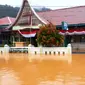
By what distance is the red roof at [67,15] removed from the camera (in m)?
36.5

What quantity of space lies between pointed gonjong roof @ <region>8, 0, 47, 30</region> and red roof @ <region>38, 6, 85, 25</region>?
7.13ft

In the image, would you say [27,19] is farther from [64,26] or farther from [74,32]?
[74,32]

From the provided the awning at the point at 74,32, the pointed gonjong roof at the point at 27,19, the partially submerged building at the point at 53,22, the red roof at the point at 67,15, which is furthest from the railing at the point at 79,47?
the pointed gonjong roof at the point at 27,19

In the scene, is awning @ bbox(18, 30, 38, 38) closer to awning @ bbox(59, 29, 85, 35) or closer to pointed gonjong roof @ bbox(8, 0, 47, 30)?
pointed gonjong roof @ bbox(8, 0, 47, 30)

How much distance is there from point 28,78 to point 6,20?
105ft

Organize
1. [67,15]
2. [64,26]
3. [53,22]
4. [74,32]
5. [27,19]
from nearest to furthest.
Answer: [64,26]
[74,32]
[53,22]
[67,15]
[27,19]

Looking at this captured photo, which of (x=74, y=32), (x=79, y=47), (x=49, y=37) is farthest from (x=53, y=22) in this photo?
(x=49, y=37)

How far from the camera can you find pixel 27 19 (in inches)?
1521

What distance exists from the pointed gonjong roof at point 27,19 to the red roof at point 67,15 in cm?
217

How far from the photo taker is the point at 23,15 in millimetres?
38844

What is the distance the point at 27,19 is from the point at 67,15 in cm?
520

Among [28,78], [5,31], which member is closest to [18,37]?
[5,31]

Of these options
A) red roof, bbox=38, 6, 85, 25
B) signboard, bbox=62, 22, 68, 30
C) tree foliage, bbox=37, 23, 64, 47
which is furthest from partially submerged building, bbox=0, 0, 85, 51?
tree foliage, bbox=37, 23, 64, 47

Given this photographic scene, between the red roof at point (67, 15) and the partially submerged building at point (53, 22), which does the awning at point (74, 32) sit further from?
the red roof at point (67, 15)
